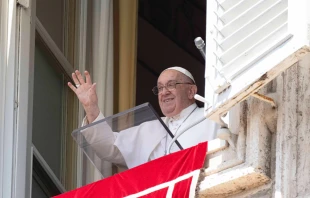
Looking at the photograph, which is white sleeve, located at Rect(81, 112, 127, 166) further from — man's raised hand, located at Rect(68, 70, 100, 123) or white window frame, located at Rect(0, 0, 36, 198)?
white window frame, located at Rect(0, 0, 36, 198)

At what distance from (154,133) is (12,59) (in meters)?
0.72

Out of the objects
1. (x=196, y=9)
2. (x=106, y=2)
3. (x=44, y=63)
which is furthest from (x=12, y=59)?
(x=196, y=9)

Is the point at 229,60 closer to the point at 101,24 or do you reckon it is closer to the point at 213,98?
the point at 213,98

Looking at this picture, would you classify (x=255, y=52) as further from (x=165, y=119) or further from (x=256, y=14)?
(x=165, y=119)

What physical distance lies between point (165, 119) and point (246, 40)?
1951mm

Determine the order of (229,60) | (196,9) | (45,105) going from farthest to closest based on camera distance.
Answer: (196,9) < (45,105) < (229,60)

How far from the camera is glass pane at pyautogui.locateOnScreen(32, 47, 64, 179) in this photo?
7123 millimetres

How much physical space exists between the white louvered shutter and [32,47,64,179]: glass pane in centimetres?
171

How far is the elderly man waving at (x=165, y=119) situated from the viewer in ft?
21.9

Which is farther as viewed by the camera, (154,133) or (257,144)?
(154,133)

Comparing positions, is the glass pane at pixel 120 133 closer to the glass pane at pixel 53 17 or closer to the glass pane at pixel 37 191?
the glass pane at pixel 37 191

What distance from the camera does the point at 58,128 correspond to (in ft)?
24.1

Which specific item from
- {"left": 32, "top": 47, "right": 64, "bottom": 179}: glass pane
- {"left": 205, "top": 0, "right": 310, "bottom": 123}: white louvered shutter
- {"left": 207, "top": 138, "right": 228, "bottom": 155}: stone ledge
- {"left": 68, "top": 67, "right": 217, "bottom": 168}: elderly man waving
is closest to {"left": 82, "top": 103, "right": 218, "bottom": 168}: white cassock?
{"left": 68, "top": 67, "right": 217, "bottom": 168}: elderly man waving

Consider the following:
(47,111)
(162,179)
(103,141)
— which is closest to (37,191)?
(47,111)
